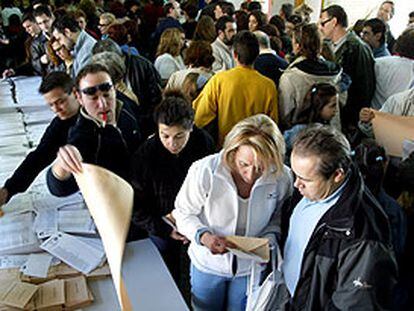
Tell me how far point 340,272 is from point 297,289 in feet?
0.68

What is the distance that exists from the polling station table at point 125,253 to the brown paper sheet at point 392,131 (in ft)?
3.99

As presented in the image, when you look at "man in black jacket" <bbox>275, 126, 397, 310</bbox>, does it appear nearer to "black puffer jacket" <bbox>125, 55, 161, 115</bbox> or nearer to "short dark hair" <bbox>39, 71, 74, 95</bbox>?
"short dark hair" <bbox>39, 71, 74, 95</bbox>

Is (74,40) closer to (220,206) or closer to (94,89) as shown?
(94,89)

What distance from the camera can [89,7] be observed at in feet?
15.5

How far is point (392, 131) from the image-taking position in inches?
80.6

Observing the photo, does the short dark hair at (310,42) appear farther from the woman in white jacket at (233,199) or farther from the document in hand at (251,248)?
the document in hand at (251,248)

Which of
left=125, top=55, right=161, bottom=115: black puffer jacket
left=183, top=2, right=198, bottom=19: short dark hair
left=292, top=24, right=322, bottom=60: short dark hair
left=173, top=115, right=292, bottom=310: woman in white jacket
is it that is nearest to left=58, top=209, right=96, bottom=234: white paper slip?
left=173, top=115, right=292, bottom=310: woman in white jacket

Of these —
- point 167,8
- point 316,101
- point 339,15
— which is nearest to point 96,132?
point 316,101

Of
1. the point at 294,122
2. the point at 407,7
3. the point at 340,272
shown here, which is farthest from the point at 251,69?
the point at 407,7

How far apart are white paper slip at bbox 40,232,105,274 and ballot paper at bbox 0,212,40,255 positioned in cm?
6

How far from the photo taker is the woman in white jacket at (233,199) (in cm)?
148

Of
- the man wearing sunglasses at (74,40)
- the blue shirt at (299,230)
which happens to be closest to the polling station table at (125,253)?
the blue shirt at (299,230)

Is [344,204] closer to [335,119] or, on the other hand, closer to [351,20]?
[335,119]

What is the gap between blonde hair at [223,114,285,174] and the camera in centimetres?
146
